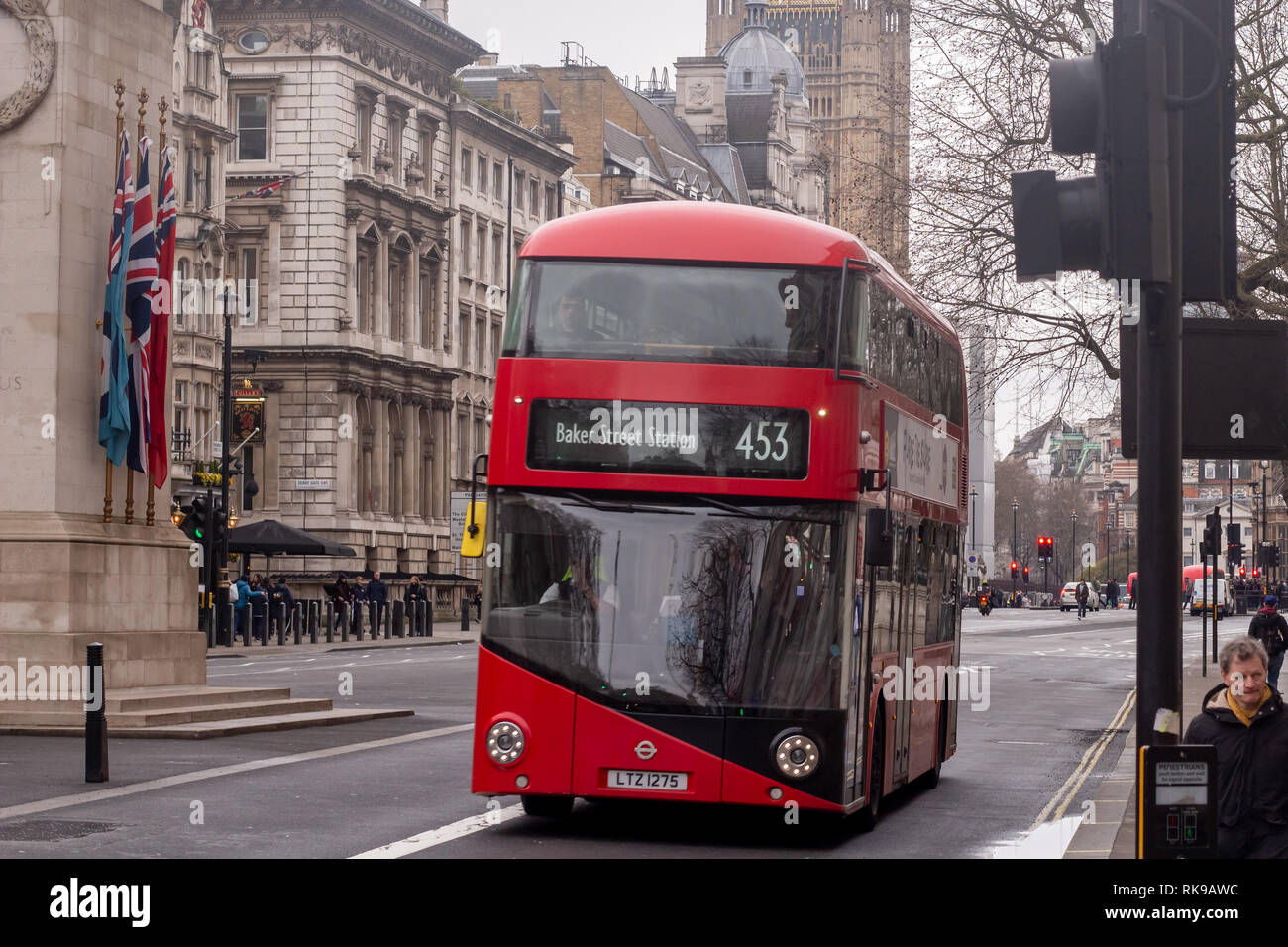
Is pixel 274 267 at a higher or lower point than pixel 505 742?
higher

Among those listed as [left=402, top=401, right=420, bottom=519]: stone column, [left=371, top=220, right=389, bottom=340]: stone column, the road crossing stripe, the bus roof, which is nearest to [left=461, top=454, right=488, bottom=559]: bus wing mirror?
the bus roof

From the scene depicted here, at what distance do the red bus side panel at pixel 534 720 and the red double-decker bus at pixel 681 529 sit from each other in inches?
0.5

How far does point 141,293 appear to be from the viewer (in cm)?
2100

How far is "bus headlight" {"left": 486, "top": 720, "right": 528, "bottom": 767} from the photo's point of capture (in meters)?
13.0

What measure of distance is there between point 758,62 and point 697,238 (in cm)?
13494

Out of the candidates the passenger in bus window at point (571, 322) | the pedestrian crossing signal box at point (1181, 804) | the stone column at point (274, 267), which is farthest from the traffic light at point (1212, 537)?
the pedestrian crossing signal box at point (1181, 804)

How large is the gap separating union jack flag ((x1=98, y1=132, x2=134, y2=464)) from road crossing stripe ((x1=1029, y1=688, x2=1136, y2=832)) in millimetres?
9341

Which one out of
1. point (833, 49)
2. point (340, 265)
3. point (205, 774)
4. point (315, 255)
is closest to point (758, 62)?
point (833, 49)

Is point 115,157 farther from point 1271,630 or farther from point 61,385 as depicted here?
point 1271,630

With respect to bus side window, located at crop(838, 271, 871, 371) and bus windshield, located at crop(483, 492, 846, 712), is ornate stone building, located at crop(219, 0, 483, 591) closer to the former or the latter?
bus side window, located at crop(838, 271, 871, 371)

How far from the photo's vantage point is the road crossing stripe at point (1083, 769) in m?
16.1

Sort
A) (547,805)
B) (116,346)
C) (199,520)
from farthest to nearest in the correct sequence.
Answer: (199,520), (116,346), (547,805)
